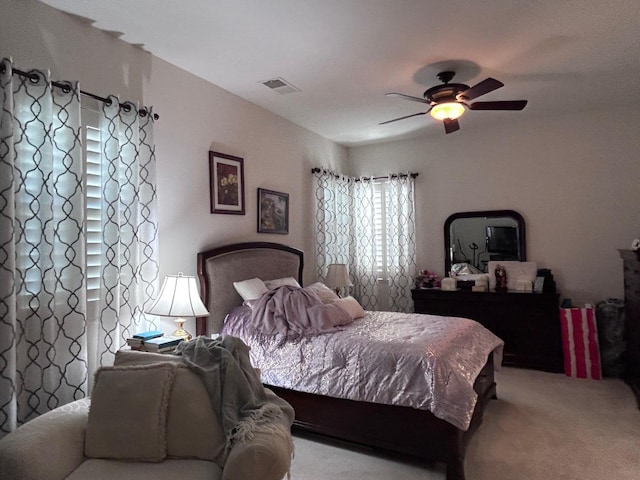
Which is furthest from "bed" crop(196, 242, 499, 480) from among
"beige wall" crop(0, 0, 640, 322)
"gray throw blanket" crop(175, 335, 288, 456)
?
"gray throw blanket" crop(175, 335, 288, 456)

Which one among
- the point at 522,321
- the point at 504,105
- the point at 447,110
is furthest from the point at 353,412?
the point at 522,321

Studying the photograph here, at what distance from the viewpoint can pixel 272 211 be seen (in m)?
4.29

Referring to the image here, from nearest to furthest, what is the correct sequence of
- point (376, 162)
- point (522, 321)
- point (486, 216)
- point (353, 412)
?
point (353, 412), point (522, 321), point (486, 216), point (376, 162)

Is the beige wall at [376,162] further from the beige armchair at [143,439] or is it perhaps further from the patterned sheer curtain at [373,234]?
the beige armchair at [143,439]

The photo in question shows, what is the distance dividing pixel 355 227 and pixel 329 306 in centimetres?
262

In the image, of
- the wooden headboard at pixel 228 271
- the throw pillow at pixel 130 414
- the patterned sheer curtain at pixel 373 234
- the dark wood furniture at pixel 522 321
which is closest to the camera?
the throw pillow at pixel 130 414

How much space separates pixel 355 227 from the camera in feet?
18.7

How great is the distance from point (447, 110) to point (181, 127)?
85.1 inches

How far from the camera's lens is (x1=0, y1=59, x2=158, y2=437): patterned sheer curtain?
6.59ft

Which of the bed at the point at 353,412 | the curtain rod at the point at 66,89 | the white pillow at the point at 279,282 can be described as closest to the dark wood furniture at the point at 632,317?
the bed at the point at 353,412

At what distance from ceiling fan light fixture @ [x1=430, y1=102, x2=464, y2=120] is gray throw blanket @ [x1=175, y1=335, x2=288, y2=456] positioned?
2464 mm

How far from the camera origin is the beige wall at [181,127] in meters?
2.39

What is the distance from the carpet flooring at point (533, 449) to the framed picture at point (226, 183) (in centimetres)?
202

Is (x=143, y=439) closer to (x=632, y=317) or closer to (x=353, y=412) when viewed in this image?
(x=353, y=412)
